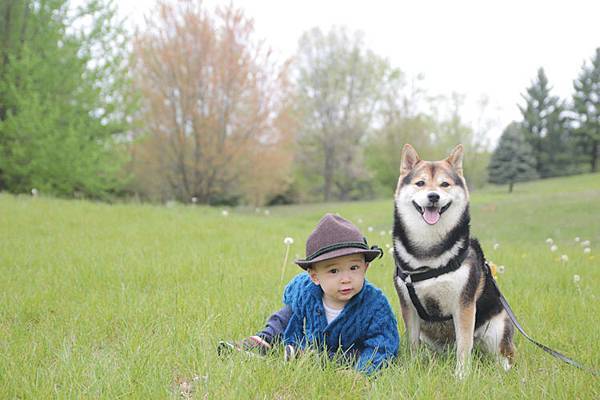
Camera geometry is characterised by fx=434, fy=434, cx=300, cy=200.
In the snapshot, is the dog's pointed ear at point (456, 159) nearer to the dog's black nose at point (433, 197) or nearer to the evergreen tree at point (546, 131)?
the dog's black nose at point (433, 197)

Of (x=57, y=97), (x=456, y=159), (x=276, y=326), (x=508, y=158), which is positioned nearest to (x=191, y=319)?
(x=276, y=326)

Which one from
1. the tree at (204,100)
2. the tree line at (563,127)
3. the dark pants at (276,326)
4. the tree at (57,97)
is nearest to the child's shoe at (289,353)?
the dark pants at (276,326)

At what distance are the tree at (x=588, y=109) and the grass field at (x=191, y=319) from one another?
4564 cm

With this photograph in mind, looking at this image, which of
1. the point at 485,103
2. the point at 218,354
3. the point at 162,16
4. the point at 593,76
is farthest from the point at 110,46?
the point at 593,76

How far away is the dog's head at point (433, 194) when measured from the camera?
109 inches

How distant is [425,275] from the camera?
2.79m

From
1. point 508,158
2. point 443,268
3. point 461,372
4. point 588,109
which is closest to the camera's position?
point 461,372

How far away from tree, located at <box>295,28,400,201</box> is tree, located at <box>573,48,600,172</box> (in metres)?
24.2

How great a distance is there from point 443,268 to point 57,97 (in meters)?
13.6

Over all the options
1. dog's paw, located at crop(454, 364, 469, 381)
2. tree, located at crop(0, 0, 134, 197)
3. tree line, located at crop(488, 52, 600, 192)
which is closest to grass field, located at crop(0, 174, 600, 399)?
dog's paw, located at crop(454, 364, 469, 381)

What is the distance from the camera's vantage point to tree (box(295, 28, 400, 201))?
34188mm

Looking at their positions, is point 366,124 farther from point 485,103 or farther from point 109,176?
point 109,176

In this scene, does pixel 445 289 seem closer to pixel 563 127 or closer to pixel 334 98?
pixel 334 98

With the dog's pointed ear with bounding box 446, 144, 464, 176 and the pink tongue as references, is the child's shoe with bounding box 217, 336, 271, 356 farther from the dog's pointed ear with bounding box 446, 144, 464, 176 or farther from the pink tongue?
the dog's pointed ear with bounding box 446, 144, 464, 176
